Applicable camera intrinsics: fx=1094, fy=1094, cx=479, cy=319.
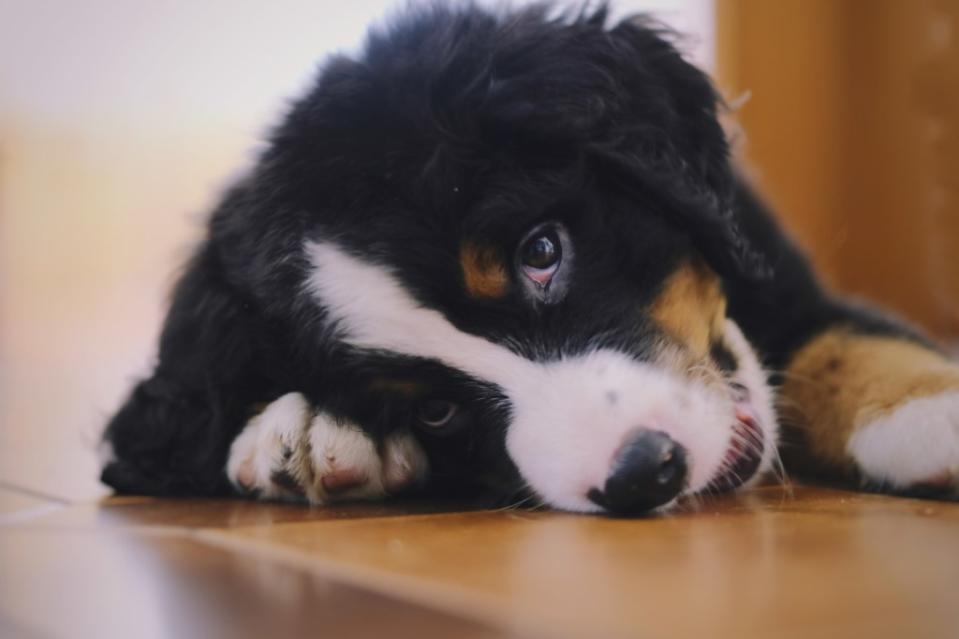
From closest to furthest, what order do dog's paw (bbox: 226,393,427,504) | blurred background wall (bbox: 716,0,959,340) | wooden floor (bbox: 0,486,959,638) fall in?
wooden floor (bbox: 0,486,959,638) < dog's paw (bbox: 226,393,427,504) < blurred background wall (bbox: 716,0,959,340)

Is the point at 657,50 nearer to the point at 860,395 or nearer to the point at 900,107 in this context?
the point at 860,395

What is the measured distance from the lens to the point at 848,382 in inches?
76.7

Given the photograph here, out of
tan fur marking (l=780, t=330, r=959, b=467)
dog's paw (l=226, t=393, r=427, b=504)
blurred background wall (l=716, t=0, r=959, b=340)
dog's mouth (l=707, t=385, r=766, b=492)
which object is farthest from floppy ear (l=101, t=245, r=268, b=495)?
blurred background wall (l=716, t=0, r=959, b=340)

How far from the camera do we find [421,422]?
1.79 metres

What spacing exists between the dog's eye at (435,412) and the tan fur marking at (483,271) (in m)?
0.21

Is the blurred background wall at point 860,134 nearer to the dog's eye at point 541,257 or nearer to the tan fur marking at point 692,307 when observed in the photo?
the tan fur marking at point 692,307

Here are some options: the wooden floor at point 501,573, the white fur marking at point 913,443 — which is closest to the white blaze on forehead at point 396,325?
the wooden floor at point 501,573

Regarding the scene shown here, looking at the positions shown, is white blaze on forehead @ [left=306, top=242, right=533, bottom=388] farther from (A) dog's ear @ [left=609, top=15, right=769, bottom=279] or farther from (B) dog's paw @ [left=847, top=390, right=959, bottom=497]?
(B) dog's paw @ [left=847, top=390, right=959, bottom=497]

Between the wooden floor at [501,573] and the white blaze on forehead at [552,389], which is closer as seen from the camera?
the wooden floor at [501,573]

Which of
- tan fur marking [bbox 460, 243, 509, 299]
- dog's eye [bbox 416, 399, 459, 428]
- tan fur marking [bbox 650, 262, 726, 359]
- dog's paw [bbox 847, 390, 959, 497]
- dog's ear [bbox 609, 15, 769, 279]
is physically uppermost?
dog's ear [bbox 609, 15, 769, 279]

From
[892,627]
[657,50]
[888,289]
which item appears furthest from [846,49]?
[892,627]

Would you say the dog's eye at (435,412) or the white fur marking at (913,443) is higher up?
the dog's eye at (435,412)

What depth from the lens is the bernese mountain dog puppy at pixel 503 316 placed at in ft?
5.24

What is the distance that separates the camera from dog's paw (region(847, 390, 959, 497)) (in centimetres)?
161
